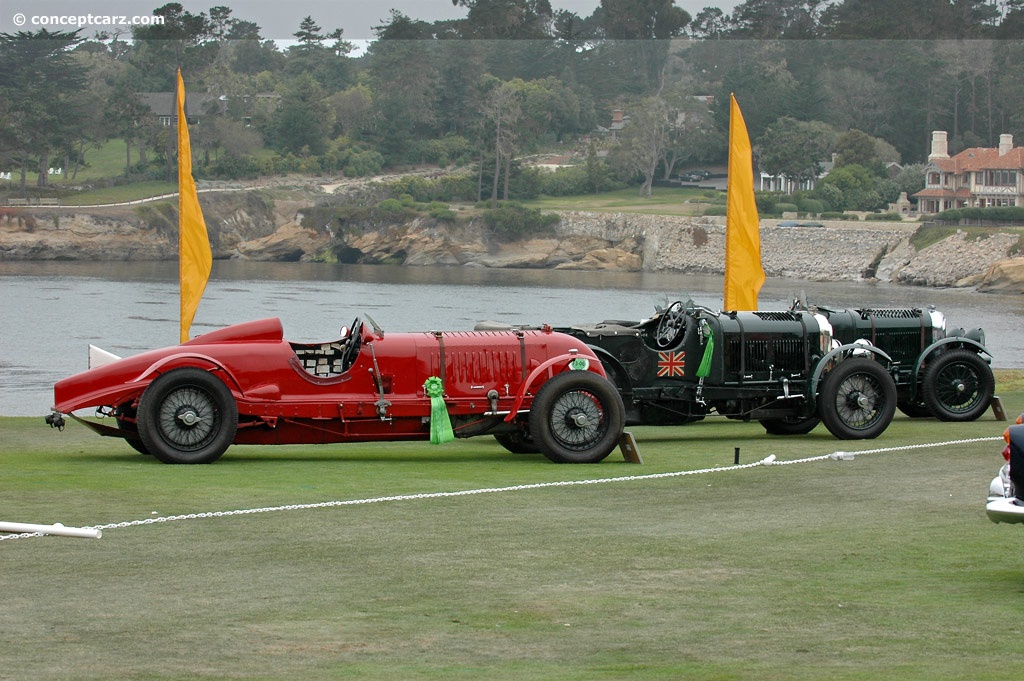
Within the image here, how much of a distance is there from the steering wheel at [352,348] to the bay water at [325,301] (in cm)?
1912

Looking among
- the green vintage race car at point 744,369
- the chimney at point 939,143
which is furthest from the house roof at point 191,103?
the green vintage race car at point 744,369

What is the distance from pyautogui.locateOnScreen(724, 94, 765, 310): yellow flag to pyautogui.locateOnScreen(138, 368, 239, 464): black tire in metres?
15.9

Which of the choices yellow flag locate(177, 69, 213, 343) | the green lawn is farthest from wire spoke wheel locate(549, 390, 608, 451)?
the green lawn

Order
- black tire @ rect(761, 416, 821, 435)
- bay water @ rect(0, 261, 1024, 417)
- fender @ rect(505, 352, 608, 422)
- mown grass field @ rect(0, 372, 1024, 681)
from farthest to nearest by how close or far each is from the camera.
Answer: bay water @ rect(0, 261, 1024, 417) → black tire @ rect(761, 416, 821, 435) → fender @ rect(505, 352, 608, 422) → mown grass field @ rect(0, 372, 1024, 681)

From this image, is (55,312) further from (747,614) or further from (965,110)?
(965,110)

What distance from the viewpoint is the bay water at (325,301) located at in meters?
57.1

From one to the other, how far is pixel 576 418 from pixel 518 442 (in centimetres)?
133

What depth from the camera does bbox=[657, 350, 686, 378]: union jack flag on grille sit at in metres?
17.2

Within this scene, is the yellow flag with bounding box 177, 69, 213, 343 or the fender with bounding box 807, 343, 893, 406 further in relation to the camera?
the yellow flag with bounding box 177, 69, 213, 343

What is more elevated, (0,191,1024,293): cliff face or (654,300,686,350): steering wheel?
(0,191,1024,293): cliff face

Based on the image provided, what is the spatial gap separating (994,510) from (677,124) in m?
155

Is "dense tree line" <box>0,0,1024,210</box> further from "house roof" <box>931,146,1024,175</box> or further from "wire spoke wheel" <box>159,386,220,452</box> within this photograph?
"wire spoke wheel" <box>159,386,220,452</box>

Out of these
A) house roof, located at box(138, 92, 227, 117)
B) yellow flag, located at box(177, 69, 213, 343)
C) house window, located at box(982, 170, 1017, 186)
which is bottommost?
yellow flag, located at box(177, 69, 213, 343)

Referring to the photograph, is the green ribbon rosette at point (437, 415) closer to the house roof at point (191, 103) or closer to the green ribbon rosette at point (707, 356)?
the green ribbon rosette at point (707, 356)
